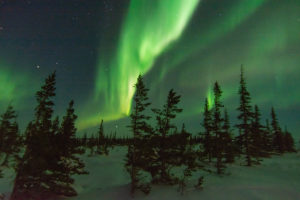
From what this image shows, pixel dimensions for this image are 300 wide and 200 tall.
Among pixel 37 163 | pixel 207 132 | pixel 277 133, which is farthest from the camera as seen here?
pixel 277 133

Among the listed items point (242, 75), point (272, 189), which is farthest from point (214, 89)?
point (272, 189)

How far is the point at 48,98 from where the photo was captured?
17500 millimetres

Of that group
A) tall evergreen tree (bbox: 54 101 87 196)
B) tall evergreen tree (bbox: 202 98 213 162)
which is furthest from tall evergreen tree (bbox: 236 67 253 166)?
tall evergreen tree (bbox: 54 101 87 196)

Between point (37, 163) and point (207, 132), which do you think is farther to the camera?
point (207, 132)

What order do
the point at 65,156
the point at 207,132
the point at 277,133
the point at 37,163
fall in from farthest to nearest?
the point at 277,133 < the point at 207,132 < the point at 65,156 < the point at 37,163

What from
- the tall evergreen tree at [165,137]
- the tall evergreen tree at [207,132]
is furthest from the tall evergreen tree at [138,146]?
the tall evergreen tree at [207,132]

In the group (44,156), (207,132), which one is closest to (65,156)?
(44,156)

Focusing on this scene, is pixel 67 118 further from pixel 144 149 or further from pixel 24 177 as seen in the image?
pixel 144 149

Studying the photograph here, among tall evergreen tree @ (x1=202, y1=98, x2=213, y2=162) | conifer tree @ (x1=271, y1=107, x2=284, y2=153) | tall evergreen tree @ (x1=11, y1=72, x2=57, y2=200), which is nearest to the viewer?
tall evergreen tree @ (x1=11, y1=72, x2=57, y2=200)

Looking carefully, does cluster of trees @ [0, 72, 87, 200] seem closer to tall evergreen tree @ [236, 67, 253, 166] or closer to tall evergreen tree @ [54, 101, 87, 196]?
tall evergreen tree @ [54, 101, 87, 196]

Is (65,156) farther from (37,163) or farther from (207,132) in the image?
(207,132)

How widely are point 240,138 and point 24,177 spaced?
32.5 m

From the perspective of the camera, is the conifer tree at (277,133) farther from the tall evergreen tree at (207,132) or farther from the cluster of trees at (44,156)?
the cluster of trees at (44,156)

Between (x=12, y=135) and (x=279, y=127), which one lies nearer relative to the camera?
(x=12, y=135)
